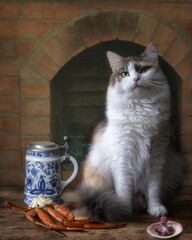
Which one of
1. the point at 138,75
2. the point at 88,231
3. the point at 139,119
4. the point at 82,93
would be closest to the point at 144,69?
the point at 138,75

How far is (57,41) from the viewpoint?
1.75 m

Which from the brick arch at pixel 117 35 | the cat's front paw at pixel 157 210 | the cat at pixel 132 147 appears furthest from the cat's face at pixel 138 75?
the cat's front paw at pixel 157 210

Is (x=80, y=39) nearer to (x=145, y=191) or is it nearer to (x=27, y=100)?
(x=27, y=100)

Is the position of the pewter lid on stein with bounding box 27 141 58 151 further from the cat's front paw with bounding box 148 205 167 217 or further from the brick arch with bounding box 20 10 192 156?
the cat's front paw with bounding box 148 205 167 217

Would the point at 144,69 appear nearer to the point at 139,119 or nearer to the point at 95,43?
the point at 139,119

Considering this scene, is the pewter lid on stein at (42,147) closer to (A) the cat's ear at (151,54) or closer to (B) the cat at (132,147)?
(B) the cat at (132,147)

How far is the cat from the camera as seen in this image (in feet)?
4.65

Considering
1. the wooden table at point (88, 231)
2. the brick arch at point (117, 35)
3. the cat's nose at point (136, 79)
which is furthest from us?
the brick arch at point (117, 35)

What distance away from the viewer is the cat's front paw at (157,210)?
1453mm

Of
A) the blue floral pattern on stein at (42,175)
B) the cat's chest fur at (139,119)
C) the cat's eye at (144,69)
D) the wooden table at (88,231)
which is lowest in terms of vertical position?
the wooden table at (88,231)

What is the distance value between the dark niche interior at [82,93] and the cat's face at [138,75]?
327mm

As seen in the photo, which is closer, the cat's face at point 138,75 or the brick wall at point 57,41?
the cat's face at point 138,75

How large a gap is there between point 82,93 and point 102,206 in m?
0.61

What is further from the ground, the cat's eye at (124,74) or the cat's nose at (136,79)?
the cat's eye at (124,74)
